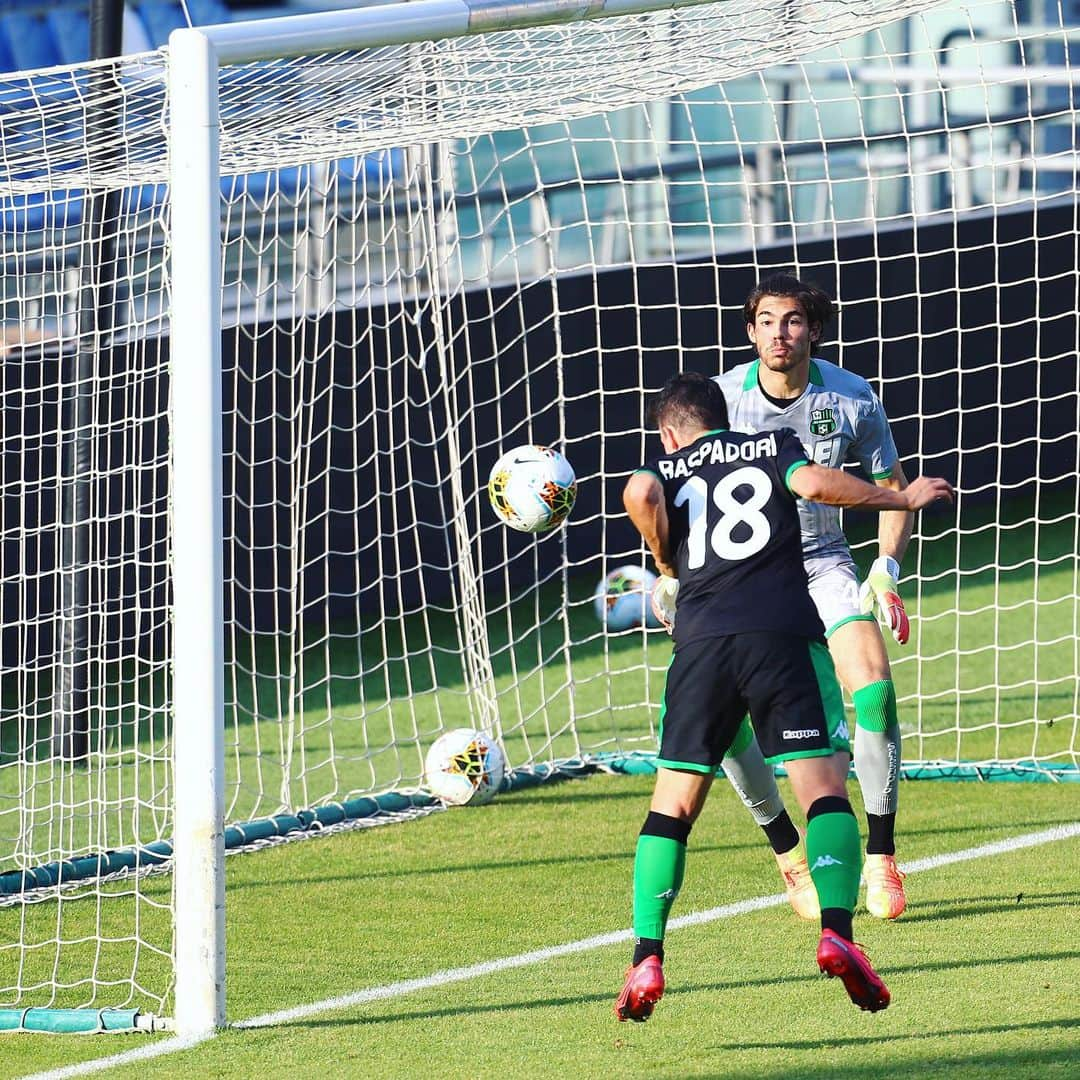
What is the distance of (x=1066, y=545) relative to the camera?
1297 centimetres

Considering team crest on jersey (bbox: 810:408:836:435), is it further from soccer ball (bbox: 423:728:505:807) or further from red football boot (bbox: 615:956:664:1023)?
soccer ball (bbox: 423:728:505:807)

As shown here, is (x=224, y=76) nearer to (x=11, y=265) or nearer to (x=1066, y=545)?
(x=11, y=265)

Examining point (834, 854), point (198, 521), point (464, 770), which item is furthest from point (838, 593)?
point (464, 770)

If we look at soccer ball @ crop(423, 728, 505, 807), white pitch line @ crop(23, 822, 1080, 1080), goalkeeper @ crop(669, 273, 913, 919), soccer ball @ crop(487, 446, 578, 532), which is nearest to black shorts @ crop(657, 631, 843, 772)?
goalkeeper @ crop(669, 273, 913, 919)

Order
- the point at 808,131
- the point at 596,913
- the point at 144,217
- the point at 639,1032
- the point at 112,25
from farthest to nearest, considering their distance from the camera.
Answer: the point at 808,131 < the point at 144,217 < the point at 112,25 < the point at 596,913 < the point at 639,1032

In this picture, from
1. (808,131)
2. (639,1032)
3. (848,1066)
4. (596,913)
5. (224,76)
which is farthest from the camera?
(808,131)

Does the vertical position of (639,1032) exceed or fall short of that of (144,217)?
it falls short

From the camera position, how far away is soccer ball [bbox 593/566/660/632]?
9969 millimetres

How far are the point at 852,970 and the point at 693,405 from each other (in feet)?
4.87

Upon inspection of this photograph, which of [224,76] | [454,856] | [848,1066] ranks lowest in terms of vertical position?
[848,1066]

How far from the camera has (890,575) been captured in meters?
5.49

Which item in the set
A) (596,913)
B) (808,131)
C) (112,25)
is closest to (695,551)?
(596,913)

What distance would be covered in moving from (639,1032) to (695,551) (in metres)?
1.21

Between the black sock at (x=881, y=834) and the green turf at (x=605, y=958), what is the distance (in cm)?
21
